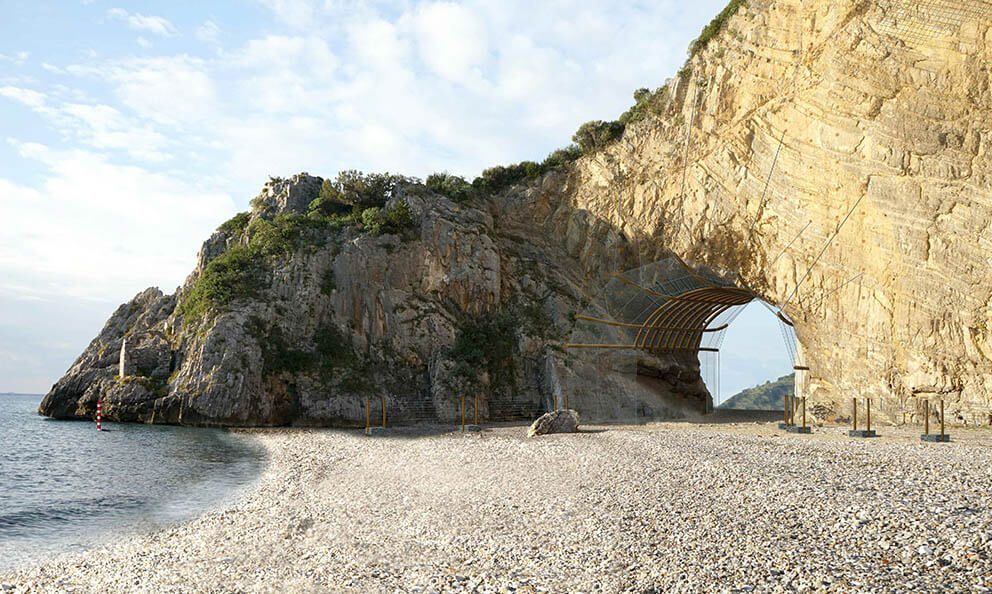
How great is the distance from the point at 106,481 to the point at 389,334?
19.4 meters

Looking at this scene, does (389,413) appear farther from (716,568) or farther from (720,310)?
(716,568)

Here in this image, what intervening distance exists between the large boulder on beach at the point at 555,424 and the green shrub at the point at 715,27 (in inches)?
863

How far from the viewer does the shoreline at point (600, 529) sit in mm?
8828

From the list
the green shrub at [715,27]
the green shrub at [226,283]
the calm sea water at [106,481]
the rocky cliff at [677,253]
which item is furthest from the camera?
the green shrub at [226,283]

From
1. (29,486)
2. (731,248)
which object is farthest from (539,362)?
(29,486)

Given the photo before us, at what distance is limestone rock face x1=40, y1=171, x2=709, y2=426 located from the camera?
36.8 m

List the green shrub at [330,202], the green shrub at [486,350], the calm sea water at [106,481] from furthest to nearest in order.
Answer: the green shrub at [330,202], the green shrub at [486,350], the calm sea water at [106,481]

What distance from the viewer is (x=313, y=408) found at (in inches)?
1432

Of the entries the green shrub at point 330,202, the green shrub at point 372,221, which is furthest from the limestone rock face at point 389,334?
the green shrub at point 330,202

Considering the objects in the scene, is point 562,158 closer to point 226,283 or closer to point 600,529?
point 226,283

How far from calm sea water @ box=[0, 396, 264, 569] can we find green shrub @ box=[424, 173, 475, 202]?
2002 centimetres

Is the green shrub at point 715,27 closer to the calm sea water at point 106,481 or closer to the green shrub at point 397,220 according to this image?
the green shrub at point 397,220

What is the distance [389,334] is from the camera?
39.1 m

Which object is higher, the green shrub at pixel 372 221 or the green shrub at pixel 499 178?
the green shrub at pixel 499 178
